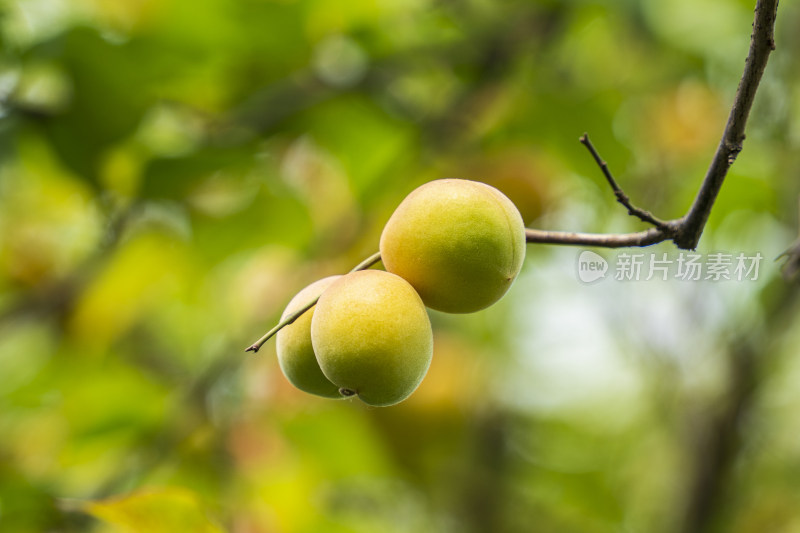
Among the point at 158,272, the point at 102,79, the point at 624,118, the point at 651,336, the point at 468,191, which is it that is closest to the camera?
the point at 468,191

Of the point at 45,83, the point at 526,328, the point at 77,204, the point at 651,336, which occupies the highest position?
the point at 45,83

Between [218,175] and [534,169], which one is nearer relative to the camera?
[218,175]

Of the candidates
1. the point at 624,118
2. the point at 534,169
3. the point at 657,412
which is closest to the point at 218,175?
the point at 534,169

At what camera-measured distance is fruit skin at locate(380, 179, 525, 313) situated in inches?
29.0

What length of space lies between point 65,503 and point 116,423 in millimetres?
627

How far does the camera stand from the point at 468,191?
29.6 inches

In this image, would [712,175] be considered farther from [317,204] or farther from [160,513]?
[317,204]

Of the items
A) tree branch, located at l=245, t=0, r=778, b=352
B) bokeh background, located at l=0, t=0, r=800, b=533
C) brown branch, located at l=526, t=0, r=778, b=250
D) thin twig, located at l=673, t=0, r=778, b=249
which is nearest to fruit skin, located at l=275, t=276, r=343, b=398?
tree branch, located at l=245, t=0, r=778, b=352

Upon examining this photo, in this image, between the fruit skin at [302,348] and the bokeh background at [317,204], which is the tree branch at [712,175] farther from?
the bokeh background at [317,204]

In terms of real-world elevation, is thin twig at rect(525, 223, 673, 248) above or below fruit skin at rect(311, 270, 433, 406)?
above

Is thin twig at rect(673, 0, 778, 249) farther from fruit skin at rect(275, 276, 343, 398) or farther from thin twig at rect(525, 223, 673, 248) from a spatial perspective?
fruit skin at rect(275, 276, 343, 398)

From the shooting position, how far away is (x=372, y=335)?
2.33ft

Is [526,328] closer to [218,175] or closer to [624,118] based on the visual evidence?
[624,118]

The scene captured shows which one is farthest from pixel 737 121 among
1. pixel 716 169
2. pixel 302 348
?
pixel 302 348
